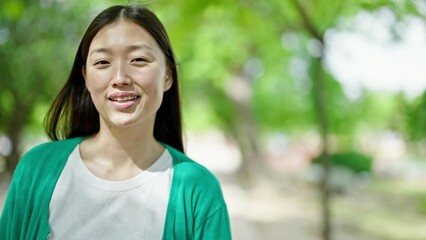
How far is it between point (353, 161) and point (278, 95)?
3.12m

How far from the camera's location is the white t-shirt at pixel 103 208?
1249 millimetres

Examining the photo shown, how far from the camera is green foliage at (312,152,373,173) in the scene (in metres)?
12.8

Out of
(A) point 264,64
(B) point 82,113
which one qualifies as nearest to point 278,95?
(A) point 264,64

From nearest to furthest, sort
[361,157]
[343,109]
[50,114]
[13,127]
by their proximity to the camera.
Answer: [50,114] → [13,127] → [343,109] → [361,157]

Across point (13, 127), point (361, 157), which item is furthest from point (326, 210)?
point (361, 157)

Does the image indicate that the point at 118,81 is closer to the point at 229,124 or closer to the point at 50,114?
the point at 50,114

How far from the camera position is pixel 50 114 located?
59.5 inches

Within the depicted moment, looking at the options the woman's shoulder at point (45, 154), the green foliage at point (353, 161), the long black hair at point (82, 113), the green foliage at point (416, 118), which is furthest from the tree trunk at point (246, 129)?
the woman's shoulder at point (45, 154)

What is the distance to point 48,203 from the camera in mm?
1254

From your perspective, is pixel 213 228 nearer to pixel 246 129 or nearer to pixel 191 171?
pixel 191 171

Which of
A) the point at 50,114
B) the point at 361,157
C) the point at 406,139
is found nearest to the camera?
the point at 50,114

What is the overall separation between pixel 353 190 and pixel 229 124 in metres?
5.53

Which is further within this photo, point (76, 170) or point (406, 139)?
point (406, 139)

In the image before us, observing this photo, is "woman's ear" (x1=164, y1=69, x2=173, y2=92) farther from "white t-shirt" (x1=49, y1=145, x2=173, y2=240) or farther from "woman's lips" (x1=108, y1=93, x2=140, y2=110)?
"white t-shirt" (x1=49, y1=145, x2=173, y2=240)
